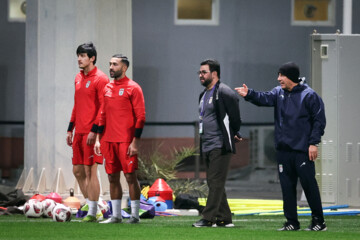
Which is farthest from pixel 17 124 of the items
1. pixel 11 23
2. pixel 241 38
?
pixel 241 38

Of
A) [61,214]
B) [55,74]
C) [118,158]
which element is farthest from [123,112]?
[55,74]

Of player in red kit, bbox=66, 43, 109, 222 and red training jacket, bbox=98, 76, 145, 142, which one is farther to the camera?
player in red kit, bbox=66, 43, 109, 222

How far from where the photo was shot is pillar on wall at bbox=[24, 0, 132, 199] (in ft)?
57.0

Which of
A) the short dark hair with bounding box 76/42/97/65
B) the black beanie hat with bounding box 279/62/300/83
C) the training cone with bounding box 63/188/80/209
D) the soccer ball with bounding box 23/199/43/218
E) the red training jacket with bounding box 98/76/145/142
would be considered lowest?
the training cone with bounding box 63/188/80/209

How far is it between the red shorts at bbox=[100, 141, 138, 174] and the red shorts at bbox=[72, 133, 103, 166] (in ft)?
2.53

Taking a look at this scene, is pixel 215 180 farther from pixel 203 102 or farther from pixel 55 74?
pixel 55 74

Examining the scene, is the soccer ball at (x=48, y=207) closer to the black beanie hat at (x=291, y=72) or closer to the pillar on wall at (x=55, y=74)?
the pillar on wall at (x=55, y=74)

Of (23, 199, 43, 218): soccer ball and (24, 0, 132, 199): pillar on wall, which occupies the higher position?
(24, 0, 132, 199): pillar on wall

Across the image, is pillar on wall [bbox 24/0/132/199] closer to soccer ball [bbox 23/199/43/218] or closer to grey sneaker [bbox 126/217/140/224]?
soccer ball [bbox 23/199/43/218]

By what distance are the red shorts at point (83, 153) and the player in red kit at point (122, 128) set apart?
2.46 feet

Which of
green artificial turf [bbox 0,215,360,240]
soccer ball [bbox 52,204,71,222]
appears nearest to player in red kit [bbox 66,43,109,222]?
soccer ball [bbox 52,204,71,222]

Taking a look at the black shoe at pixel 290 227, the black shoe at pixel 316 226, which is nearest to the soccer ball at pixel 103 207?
the black shoe at pixel 290 227

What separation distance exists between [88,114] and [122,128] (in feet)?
3.39

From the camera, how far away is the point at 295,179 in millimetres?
12484
